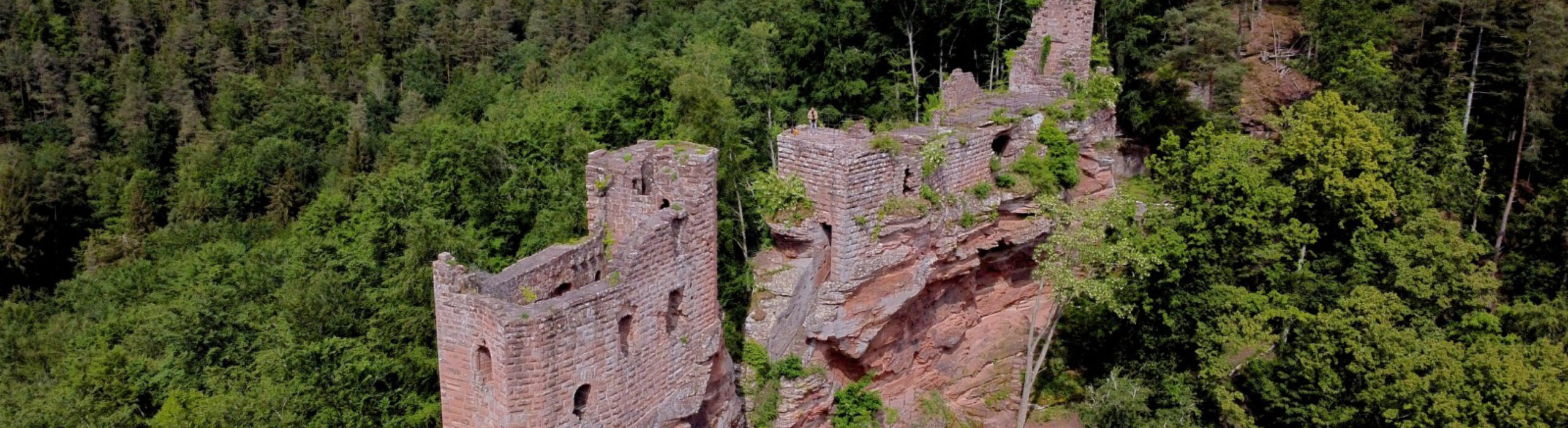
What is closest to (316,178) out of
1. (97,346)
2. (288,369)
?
(97,346)

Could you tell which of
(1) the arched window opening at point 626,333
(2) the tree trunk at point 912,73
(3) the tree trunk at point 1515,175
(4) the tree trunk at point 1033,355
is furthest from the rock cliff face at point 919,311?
(3) the tree trunk at point 1515,175

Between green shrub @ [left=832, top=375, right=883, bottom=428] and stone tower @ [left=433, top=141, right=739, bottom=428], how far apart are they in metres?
3.61

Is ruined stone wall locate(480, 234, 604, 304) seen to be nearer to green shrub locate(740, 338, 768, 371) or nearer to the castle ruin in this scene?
the castle ruin

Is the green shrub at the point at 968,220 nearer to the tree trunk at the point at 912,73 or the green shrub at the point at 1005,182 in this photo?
the green shrub at the point at 1005,182

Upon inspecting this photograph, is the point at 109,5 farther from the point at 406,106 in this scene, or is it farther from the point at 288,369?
the point at 288,369

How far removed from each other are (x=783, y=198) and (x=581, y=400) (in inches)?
325

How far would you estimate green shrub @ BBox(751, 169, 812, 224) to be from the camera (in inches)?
965

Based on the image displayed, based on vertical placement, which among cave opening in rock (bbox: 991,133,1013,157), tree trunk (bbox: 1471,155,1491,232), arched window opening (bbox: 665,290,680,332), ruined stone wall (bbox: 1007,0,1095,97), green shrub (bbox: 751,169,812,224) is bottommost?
tree trunk (bbox: 1471,155,1491,232)

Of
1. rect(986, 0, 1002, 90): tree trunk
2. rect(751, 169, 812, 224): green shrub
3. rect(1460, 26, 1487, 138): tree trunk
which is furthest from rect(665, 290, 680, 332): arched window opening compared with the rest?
Answer: rect(1460, 26, 1487, 138): tree trunk

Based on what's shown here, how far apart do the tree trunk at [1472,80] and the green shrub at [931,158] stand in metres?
18.3

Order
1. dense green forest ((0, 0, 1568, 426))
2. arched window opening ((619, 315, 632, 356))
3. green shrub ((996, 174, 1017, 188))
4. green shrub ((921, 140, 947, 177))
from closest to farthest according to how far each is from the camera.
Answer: arched window opening ((619, 315, 632, 356)) → green shrub ((921, 140, 947, 177)) → dense green forest ((0, 0, 1568, 426)) → green shrub ((996, 174, 1017, 188))

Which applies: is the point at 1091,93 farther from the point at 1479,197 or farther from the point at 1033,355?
the point at 1479,197

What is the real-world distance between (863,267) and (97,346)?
106 ft

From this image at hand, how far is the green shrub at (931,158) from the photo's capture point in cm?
2584
